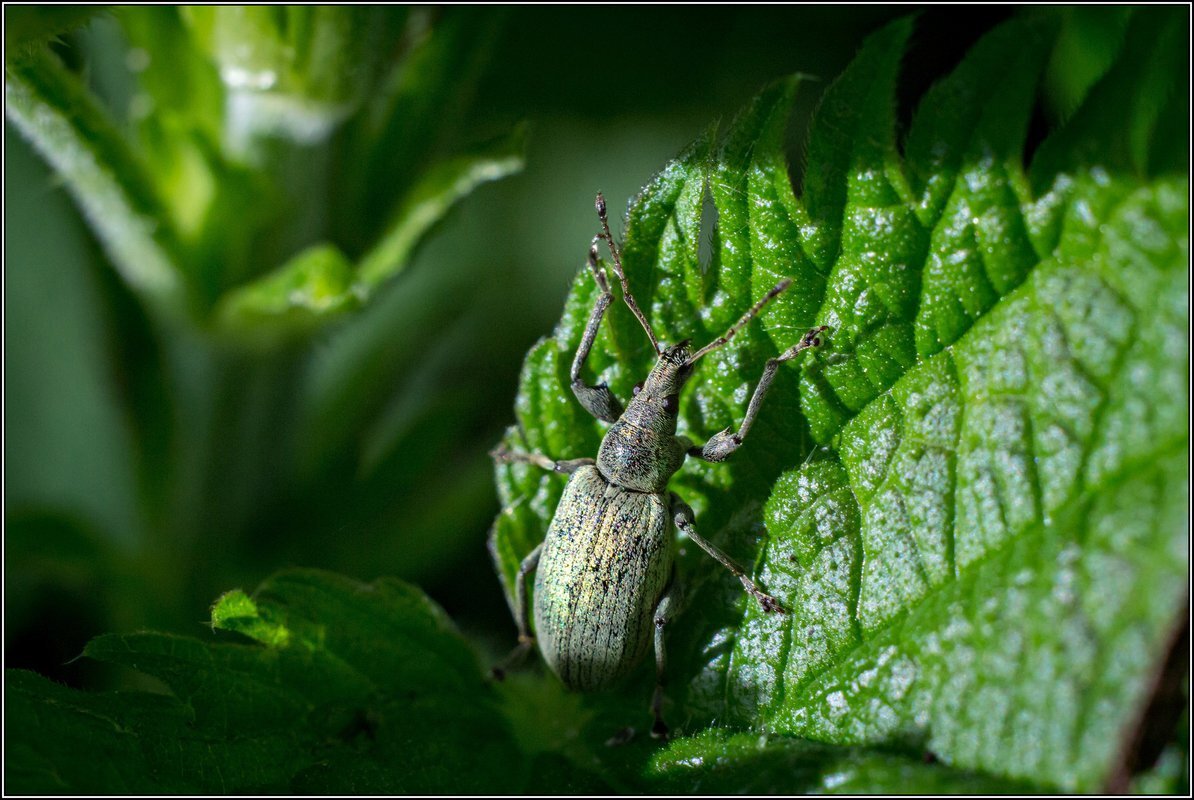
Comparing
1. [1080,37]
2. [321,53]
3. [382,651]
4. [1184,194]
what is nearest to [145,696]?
[382,651]

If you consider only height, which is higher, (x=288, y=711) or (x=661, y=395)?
(x=661, y=395)

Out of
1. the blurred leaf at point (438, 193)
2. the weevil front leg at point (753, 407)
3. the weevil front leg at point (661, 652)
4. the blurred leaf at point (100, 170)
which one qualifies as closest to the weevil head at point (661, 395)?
the weevil front leg at point (753, 407)

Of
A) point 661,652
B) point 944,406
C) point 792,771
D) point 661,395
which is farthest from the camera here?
point 661,395

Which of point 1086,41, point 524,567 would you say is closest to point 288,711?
point 524,567

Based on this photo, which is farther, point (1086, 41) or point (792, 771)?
point (1086, 41)

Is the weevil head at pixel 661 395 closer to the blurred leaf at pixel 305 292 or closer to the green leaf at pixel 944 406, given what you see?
the green leaf at pixel 944 406

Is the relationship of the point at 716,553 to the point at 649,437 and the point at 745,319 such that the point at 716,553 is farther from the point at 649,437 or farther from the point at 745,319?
the point at 745,319
